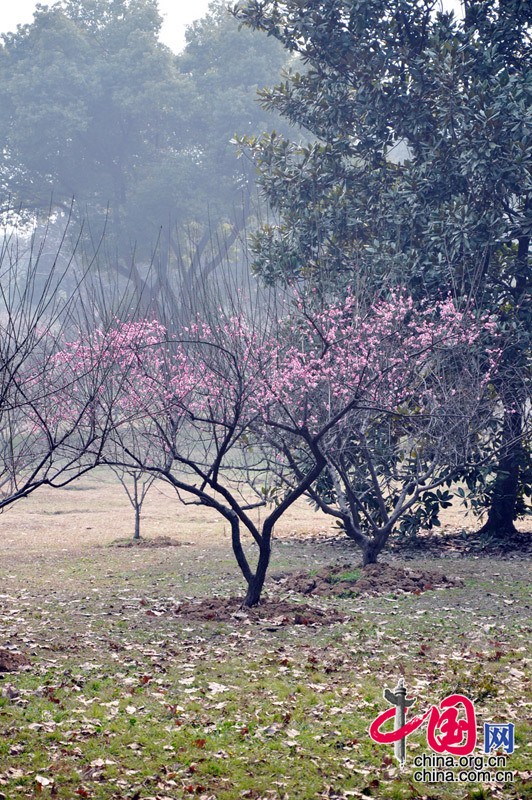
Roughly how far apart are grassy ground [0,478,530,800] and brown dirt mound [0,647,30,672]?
0.50ft

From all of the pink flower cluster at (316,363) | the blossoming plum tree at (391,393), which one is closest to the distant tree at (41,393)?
the pink flower cluster at (316,363)

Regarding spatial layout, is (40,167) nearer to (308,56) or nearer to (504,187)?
(308,56)

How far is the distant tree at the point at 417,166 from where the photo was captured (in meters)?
14.8

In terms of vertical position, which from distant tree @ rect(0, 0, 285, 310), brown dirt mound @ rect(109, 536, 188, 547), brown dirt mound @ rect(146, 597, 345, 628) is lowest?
brown dirt mound @ rect(146, 597, 345, 628)

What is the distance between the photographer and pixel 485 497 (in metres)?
16.5

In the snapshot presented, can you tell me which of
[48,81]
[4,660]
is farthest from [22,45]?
[4,660]

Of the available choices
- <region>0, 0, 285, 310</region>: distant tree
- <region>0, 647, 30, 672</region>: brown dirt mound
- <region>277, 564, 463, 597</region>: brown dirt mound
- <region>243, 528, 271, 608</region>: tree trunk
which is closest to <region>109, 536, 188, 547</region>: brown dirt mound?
<region>277, 564, 463, 597</region>: brown dirt mound

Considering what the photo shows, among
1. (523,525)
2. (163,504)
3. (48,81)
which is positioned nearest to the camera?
(523,525)

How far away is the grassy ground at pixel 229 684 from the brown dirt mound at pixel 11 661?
15cm

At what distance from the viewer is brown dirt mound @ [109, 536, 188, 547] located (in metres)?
17.5

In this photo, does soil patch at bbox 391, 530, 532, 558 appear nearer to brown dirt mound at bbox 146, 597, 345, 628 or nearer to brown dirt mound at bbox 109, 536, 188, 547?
brown dirt mound at bbox 109, 536, 188, 547

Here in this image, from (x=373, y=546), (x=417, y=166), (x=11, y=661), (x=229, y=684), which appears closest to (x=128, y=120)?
(x=417, y=166)

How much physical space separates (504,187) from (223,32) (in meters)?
28.8

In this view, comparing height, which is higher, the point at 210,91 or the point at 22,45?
the point at 22,45
